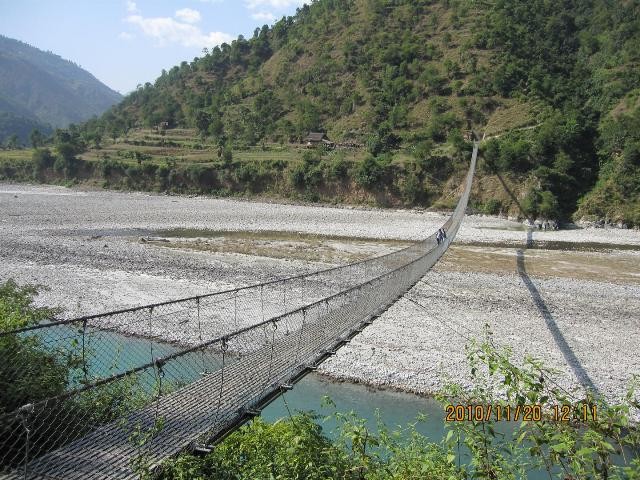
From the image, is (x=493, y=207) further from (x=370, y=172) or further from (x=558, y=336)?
(x=558, y=336)

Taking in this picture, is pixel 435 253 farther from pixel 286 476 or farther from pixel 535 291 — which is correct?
pixel 286 476

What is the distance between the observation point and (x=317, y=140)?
144 feet

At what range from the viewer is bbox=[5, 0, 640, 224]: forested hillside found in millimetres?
31359

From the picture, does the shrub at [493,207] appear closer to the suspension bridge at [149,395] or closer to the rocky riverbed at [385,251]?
the rocky riverbed at [385,251]

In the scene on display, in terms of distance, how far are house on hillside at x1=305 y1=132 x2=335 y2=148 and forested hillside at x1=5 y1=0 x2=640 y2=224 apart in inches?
54.1

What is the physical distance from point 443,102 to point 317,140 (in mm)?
11702

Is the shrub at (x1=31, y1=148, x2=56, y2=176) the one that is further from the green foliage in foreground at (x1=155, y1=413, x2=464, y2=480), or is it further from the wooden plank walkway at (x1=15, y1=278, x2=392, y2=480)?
the green foliage in foreground at (x1=155, y1=413, x2=464, y2=480)

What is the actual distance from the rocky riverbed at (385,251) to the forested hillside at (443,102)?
474 cm

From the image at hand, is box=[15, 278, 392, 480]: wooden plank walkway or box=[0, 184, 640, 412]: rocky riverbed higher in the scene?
box=[15, 278, 392, 480]: wooden plank walkway

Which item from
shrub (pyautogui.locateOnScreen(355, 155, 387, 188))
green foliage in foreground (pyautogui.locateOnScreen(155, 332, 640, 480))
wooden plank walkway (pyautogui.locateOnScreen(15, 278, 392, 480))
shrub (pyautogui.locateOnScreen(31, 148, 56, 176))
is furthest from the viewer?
shrub (pyautogui.locateOnScreen(31, 148, 56, 176))

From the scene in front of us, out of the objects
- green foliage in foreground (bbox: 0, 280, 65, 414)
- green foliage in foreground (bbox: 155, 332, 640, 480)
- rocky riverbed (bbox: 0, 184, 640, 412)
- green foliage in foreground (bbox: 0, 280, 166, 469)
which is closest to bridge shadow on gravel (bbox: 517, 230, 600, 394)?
rocky riverbed (bbox: 0, 184, 640, 412)

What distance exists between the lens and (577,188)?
3041 centimetres

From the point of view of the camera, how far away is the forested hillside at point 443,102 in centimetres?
3136

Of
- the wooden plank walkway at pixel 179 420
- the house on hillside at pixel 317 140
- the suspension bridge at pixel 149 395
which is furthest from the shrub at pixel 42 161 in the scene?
the wooden plank walkway at pixel 179 420
